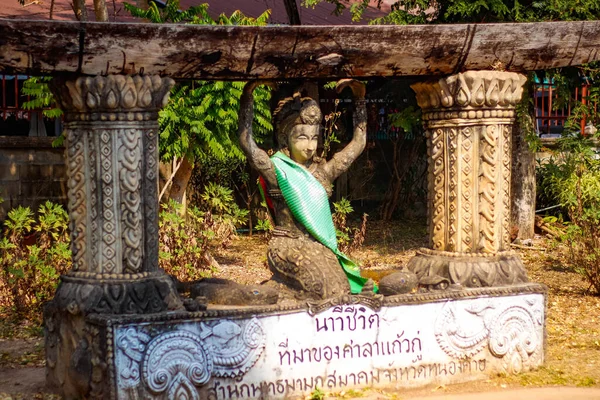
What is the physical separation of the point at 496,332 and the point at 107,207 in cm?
254

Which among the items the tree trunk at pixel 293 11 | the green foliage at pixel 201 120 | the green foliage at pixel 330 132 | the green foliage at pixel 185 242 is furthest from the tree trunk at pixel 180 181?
the tree trunk at pixel 293 11

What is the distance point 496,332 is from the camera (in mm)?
5586

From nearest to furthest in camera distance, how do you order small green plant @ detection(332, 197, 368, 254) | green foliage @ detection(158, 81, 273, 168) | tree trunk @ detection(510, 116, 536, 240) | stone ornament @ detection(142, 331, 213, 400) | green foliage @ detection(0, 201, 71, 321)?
stone ornament @ detection(142, 331, 213, 400)
green foliage @ detection(0, 201, 71, 321)
green foliage @ detection(158, 81, 273, 168)
small green plant @ detection(332, 197, 368, 254)
tree trunk @ detection(510, 116, 536, 240)

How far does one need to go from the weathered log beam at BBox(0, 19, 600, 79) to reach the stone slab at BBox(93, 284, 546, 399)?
4.50 feet

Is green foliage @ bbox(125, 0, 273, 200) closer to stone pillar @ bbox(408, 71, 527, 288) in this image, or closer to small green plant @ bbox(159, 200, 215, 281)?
small green plant @ bbox(159, 200, 215, 281)

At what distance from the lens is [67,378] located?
4.96 metres

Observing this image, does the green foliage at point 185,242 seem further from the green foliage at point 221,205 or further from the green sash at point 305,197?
the green sash at point 305,197

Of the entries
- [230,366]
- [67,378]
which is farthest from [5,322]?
[230,366]

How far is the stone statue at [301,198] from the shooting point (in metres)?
5.34

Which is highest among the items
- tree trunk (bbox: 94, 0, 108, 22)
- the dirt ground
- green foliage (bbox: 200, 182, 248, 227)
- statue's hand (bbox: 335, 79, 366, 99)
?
tree trunk (bbox: 94, 0, 108, 22)

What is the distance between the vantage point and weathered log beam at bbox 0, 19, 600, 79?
4.62 meters

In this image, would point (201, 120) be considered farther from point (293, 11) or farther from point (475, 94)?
point (475, 94)

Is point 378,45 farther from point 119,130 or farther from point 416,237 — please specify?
point 416,237

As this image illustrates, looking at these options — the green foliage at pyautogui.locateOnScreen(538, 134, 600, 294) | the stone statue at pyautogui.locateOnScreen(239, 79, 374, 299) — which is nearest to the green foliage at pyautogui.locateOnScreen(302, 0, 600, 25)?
the green foliage at pyautogui.locateOnScreen(538, 134, 600, 294)
